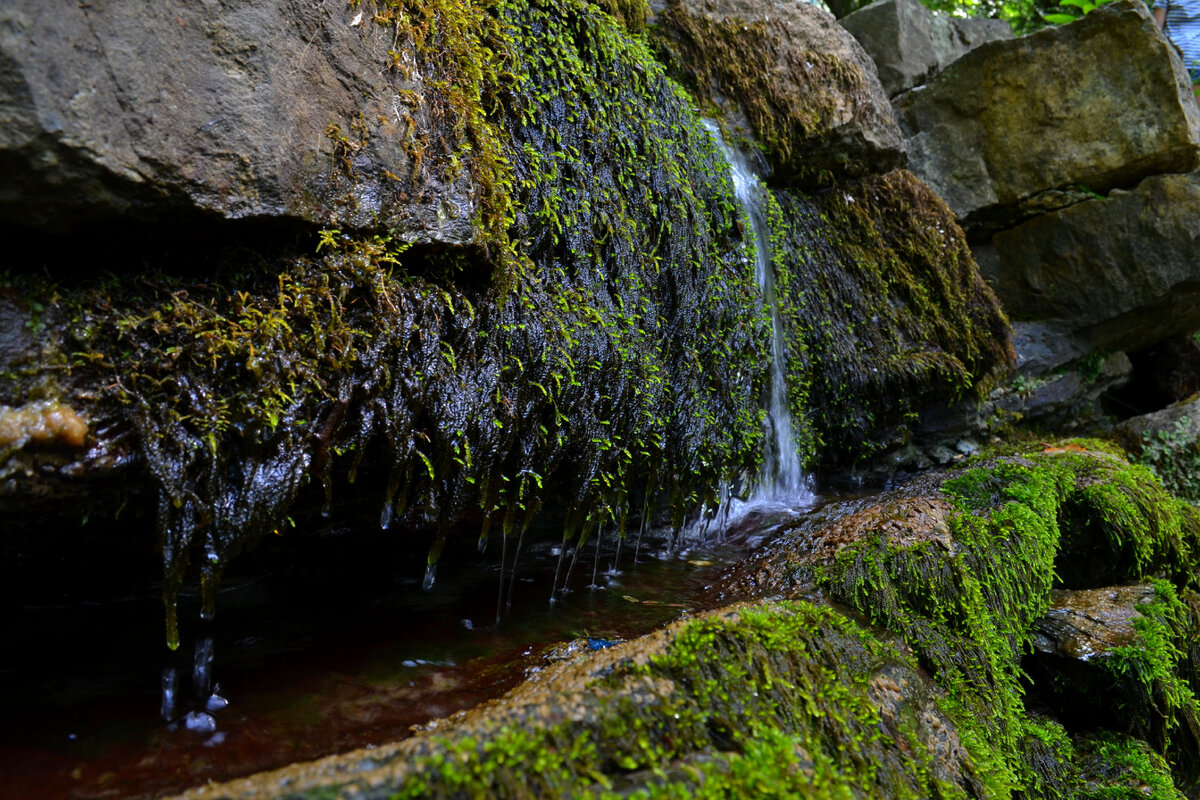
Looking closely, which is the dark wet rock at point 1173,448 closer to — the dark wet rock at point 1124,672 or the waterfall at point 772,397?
the waterfall at point 772,397

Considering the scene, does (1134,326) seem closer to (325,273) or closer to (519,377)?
(519,377)

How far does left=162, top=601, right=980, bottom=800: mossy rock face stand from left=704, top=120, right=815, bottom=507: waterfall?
281 centimetres

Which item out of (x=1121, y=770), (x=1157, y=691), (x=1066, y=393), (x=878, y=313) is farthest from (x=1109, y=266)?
(x=1121, y=770)

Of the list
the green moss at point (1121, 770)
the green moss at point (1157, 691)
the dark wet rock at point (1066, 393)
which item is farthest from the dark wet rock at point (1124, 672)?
the dark wet rock at point (1066, 393)

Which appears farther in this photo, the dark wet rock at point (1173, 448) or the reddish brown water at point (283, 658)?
the dark wet rock at point (1173, 448)

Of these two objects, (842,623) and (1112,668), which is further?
(1112,668)

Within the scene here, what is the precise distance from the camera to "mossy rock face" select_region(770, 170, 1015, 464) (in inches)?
228

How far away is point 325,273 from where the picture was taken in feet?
8.00

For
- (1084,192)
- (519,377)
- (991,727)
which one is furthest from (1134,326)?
(519,377)

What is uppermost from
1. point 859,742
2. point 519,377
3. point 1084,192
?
point 1084,192

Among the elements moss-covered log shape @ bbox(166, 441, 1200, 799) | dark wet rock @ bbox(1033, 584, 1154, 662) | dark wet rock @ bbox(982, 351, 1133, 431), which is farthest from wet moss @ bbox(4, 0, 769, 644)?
dark wet rock @ bbox(982, 351, 1133, 431)

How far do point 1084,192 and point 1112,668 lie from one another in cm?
608

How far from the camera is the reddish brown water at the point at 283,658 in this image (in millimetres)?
1934

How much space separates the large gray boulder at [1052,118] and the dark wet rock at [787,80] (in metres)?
1.49
